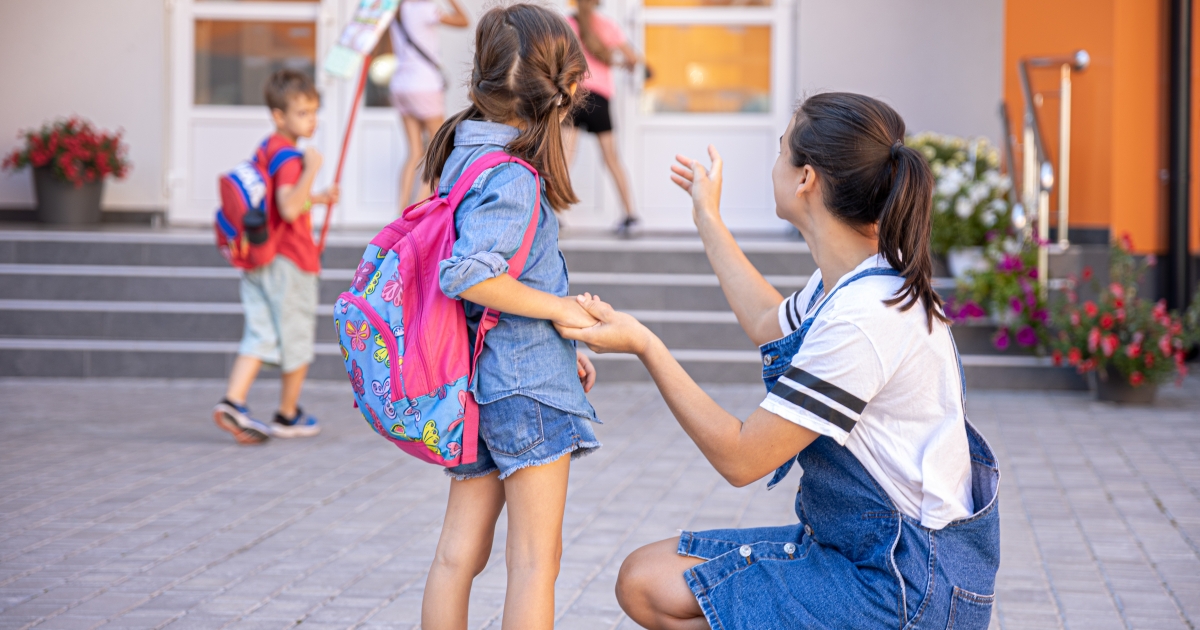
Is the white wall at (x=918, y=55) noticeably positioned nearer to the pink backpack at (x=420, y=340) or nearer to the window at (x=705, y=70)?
the window at (x=705, y=70)

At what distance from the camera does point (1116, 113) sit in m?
7.84

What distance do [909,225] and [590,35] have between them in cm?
681

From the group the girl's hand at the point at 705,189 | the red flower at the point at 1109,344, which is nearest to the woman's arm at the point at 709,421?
the girl's hand at the point at 705,189

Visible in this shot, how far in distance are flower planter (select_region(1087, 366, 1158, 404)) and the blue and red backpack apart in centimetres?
457

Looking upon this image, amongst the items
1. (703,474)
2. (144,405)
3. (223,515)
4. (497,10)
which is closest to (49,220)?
(144,405)

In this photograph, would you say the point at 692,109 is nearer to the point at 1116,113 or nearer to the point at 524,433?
the point at 1116,113

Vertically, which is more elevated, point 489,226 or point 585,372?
point 489,226

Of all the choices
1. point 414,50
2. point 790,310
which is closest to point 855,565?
point 790,310

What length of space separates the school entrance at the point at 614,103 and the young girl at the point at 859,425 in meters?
7.53

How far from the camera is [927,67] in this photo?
8914mm

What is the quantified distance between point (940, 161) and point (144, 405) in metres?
5.48

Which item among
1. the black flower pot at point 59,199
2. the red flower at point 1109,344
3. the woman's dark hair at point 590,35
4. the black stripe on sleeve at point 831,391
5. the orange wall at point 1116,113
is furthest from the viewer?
the black flower pot at point 59,199

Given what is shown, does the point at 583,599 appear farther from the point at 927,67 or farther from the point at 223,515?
the point at 927,67

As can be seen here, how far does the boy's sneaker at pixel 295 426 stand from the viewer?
5512mm
